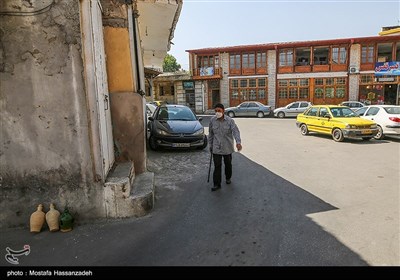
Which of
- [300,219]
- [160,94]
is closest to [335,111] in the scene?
[300,219]

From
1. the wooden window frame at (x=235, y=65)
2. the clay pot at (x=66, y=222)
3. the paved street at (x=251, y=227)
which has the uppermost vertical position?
the wooden window frame at (x=235, y=65)

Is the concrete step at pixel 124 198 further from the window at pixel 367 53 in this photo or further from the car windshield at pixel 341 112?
the window at pixel 367 53

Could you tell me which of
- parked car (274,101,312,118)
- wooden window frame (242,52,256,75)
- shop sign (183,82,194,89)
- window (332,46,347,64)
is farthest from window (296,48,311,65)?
shop sign (183,82,194,89)

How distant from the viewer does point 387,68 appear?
27.0 meters

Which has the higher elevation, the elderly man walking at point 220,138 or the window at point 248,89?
the window at point 248,89

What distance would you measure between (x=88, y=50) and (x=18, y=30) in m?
0.96

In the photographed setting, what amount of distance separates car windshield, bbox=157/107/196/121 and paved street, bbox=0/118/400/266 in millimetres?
3584

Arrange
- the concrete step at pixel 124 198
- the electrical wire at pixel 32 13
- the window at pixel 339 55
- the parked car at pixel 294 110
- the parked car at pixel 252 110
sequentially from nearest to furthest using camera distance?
the electrical wire at pixel 32 13 → the concrete step at pixel 124 198 → the parked car at pixel 294 110 → the parked car at pixel 252 110 → the window at pixel 339 55

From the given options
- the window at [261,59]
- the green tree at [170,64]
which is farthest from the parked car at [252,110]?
the green tree at [170,64]

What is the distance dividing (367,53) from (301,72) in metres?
6.29

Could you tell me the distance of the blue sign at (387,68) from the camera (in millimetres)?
26703

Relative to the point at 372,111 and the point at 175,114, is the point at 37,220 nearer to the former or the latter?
the point at 175,114
